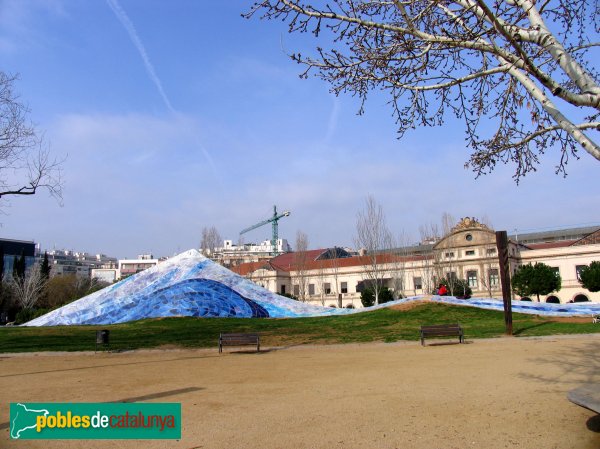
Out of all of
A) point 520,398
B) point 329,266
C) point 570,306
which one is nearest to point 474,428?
point 520,398

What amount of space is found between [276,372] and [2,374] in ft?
20.0

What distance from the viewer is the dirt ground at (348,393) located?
505 centimetres

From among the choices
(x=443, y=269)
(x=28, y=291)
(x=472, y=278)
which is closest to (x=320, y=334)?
(x=443, y=269)

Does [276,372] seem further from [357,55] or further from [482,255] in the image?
[482,255]

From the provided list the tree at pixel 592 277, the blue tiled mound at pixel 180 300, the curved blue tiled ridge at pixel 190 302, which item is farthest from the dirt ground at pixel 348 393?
the tree at pixel 592 277

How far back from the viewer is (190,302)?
31.3m

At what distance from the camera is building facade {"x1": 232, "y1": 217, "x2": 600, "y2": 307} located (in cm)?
5369

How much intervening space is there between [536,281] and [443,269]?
12.7 metres

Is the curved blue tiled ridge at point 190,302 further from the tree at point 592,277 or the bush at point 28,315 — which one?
the tree at point 592,277

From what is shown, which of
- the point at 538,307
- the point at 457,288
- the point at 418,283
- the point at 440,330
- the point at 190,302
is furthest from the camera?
the point at 418,283

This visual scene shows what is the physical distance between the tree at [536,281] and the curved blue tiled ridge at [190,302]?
15.6 meters

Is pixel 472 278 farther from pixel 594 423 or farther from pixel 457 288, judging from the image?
pixel 594 423

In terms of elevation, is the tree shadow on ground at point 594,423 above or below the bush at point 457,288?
below

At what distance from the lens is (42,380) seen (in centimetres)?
944
